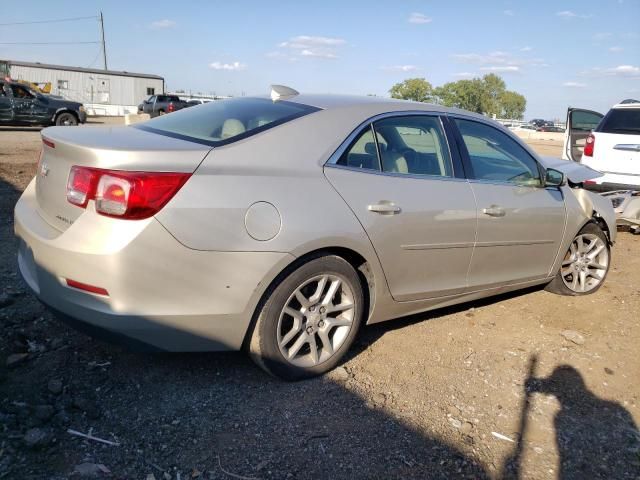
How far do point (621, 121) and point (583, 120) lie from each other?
4.92 feet

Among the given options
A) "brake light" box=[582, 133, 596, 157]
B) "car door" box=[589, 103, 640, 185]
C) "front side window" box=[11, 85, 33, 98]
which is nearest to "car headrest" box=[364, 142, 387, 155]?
"car door" box=[589, 103, 640, 185]

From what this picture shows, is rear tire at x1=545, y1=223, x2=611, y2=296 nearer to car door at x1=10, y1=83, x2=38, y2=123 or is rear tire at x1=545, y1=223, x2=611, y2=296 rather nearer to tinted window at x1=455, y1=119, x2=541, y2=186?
tinted window at x1=455, y1=119, x2=541, y2=186

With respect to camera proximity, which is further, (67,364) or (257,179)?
(67,364)

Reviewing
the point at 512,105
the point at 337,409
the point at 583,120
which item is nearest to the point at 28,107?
the point at 583,120

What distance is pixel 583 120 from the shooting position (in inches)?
380

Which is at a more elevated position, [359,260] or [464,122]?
[464,122]

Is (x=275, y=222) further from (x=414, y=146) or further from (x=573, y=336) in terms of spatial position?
(x=573, y=336)

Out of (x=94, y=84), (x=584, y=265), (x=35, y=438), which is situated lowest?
(x=35, y=438)

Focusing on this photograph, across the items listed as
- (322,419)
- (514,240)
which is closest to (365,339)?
(322,419)

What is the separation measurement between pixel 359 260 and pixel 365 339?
814 millimetres

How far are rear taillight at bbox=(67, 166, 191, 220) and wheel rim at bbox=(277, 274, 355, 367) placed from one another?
2.82 feet

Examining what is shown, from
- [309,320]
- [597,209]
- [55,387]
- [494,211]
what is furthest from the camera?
[597,209]

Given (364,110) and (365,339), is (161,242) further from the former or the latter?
(365,339)

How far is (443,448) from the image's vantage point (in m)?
2.58
